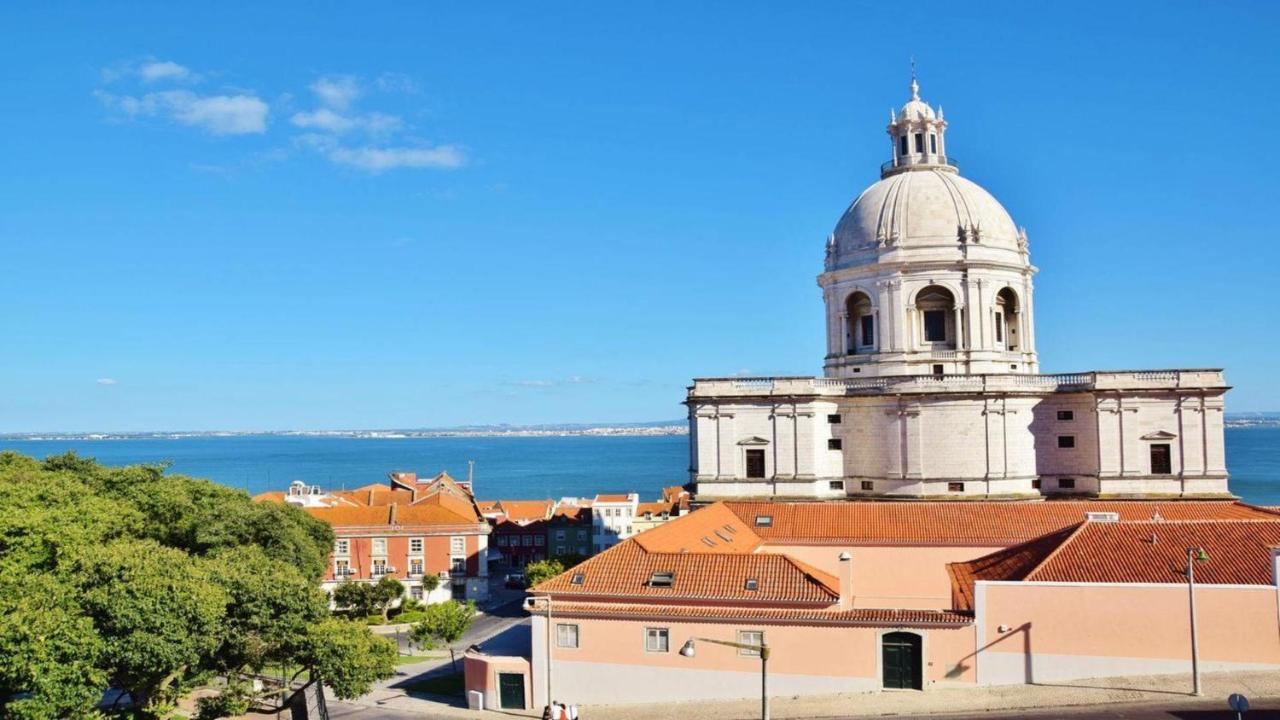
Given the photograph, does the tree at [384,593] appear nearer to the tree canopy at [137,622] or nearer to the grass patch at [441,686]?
the grass patch at [441,686]

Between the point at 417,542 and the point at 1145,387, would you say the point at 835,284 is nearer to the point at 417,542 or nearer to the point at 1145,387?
the point at 1145,387

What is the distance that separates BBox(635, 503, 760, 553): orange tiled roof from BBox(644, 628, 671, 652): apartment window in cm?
373

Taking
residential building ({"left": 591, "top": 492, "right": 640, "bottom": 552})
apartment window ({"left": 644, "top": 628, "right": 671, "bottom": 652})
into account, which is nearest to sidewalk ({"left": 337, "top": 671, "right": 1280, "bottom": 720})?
apartment window ({"left": 644, "top": 628, "right": 671, "bottom": 652})

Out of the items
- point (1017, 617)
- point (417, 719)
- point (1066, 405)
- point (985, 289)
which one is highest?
point (985, 289)

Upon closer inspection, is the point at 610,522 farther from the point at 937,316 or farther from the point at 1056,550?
the point at 1056,550

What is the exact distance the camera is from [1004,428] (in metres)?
46.7

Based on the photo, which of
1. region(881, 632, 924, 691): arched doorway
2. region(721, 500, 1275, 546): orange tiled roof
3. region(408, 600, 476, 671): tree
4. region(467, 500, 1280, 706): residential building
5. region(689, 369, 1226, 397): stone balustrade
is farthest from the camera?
region(689, 369, 1226, 397): stone balustrade

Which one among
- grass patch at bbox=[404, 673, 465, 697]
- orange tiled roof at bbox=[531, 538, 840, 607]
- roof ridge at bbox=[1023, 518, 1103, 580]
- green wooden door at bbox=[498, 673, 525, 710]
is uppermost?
roof ridge at bbox=[1023, 518, 1103, 580]

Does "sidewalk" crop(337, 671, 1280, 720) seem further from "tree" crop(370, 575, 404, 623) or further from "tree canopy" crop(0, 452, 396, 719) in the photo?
"tree" crop(370, 575, 404, 623)

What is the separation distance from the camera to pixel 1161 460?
46.1 m

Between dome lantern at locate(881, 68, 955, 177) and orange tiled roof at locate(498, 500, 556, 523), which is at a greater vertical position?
dome lantern at locate(881, 68, 955, 177)

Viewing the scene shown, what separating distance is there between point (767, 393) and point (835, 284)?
751cm

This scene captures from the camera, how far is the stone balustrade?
45969mm

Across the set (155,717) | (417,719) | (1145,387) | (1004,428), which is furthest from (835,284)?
(155,717)
